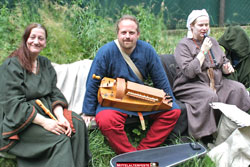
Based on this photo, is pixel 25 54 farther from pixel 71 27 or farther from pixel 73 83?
pixel 71 27

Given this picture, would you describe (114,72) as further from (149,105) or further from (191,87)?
(191,87)

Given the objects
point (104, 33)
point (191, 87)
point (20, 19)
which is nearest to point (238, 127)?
point (191, 87)

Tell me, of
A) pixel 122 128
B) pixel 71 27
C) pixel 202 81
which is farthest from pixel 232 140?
pixel 71 27

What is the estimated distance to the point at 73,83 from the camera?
352cm

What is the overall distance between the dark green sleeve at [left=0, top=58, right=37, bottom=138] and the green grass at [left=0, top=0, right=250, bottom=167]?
A: 147 centimetres

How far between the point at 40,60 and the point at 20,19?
1.97 m

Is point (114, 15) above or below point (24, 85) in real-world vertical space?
above

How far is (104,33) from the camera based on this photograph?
470 cm

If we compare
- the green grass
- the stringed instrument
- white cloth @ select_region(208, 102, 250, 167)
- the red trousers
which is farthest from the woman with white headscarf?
the green grass

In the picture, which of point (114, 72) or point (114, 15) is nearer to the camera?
point (114, 72)

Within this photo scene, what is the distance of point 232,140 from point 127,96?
1.18 m

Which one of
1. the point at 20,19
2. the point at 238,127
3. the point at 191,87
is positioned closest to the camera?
the point at 238,127

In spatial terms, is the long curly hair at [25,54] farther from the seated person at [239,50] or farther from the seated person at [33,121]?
the seated person at [239,50]

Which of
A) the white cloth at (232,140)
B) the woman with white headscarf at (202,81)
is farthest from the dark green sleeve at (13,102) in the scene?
the white cloth at (232,140)
